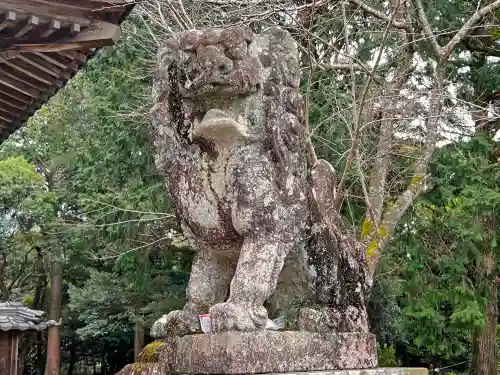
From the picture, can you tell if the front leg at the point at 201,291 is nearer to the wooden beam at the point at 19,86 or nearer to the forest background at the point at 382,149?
the forest background at the point at 382,149

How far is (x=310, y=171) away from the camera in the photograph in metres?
3.24

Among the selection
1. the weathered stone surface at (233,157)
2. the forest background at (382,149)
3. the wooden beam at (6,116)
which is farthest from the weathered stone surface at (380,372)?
the wooden beam at (6,116)

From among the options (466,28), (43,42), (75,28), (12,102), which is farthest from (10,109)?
(466,28)

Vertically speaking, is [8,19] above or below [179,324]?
above

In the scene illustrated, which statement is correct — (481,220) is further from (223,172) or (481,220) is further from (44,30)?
(223,172)

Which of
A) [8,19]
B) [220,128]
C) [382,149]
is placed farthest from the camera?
[382,149]

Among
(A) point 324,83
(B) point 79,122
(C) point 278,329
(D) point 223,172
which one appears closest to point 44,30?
(D) point 223,172

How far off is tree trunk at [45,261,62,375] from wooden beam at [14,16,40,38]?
13.8 metres

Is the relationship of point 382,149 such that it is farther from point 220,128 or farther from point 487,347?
point 220,128

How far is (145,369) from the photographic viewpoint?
3217 millimetres

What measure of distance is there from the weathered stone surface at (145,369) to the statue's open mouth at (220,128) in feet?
3.61

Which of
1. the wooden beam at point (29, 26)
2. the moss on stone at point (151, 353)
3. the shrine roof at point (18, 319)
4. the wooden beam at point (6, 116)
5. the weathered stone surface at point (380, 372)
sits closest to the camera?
the weathered stone surface at point (380, 372)

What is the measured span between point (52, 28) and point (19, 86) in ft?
3.52

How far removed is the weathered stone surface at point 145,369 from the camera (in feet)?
10.1
